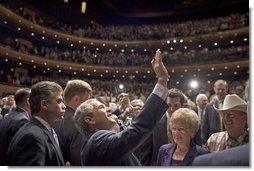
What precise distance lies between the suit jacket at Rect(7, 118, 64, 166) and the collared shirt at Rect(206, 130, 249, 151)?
104 centimetres

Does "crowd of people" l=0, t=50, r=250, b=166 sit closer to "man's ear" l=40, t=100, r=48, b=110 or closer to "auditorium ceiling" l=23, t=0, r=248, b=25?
"man's ear" l=40, t=100, r=48, b=110

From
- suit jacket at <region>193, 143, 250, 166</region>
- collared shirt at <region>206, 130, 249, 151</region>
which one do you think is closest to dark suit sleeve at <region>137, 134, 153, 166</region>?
collared shirt at <region>206, 130, 249, 151</region>

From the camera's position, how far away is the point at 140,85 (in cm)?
399

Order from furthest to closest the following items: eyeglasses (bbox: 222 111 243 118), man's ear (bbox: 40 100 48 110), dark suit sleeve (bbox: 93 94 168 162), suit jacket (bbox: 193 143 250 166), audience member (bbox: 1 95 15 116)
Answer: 1. audience member (bbox: 1 95 15 116)
2. eyeglasses (bbox: 222 111 243 118)
3. man's ear (bbox: 40 100 48 110)
4. dark suit sleeve (bbox: 93 94 168 162)
5. suit jacket (bbox: 193 143 250 166)

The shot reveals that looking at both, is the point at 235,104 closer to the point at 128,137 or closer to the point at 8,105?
the point at 128,137

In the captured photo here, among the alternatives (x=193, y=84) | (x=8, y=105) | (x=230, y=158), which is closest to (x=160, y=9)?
(x=193, y=84)

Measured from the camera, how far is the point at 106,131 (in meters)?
1.61

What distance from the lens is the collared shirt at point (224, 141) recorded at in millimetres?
1967

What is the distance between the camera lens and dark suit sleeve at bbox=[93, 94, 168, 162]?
1488mm

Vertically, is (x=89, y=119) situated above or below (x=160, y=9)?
below

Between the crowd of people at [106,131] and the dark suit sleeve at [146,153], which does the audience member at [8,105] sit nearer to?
the crowd of people at [106,131]

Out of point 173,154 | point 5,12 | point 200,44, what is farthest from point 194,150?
point 5,12

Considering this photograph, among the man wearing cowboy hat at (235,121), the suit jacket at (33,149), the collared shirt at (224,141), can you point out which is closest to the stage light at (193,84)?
the collared shirt at (224,141)

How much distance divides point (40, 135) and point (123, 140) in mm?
496
